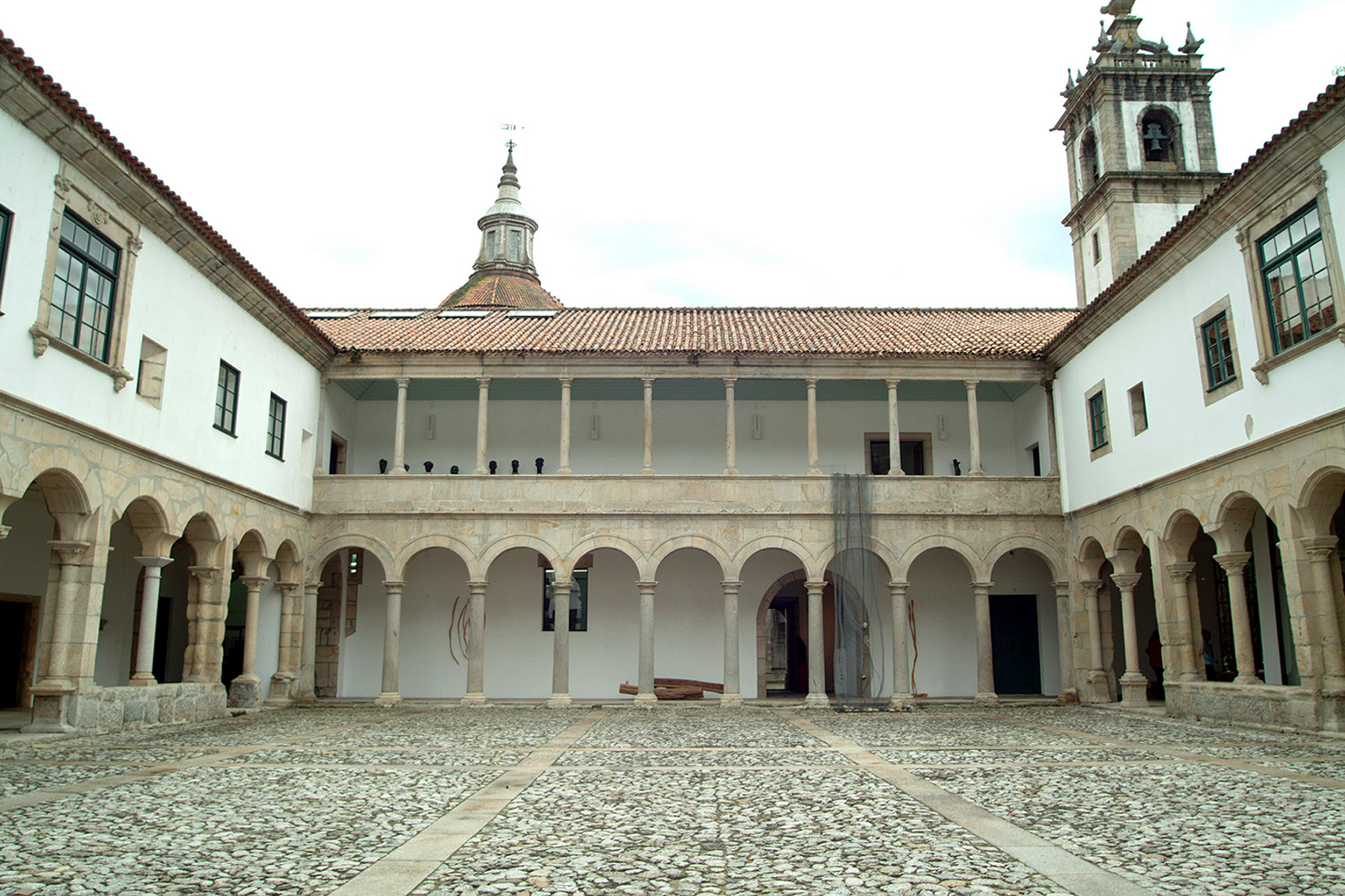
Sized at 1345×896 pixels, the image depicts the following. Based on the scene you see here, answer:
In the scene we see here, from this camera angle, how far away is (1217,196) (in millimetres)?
12328

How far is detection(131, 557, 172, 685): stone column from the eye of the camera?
13.1 metres

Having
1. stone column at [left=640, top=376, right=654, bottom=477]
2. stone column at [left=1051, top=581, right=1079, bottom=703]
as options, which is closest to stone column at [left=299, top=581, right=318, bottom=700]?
stone column at [left=640, top=376, right=654, bottom=477]

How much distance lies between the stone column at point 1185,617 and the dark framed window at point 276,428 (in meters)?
14.4

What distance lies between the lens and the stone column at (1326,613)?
1109 cm

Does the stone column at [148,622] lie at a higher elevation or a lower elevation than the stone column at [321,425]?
lower

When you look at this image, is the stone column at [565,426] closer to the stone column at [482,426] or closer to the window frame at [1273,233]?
the stone column at [482,426]

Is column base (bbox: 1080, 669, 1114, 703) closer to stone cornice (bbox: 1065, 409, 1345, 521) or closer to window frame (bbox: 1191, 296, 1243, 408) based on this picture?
stone cornice (bbox: 1065, 409, 1345, 521)

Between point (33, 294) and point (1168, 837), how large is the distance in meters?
11.3

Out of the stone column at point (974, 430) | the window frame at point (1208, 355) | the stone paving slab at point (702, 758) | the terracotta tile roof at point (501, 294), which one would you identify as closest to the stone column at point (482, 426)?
the stone paving slab at point (702, 758)

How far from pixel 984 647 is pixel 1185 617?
3.95 m

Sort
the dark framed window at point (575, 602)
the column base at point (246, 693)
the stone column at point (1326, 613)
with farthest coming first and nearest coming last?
the dark framed window at point (575, 602), the column base at point (246, 693), the stone column at point (1326, 613)

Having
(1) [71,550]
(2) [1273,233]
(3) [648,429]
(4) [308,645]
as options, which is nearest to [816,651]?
(3) [648,429]

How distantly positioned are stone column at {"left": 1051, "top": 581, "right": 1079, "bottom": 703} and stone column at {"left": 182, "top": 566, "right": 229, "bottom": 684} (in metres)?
14.3

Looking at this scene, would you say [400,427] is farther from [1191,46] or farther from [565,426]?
[1191,46]
